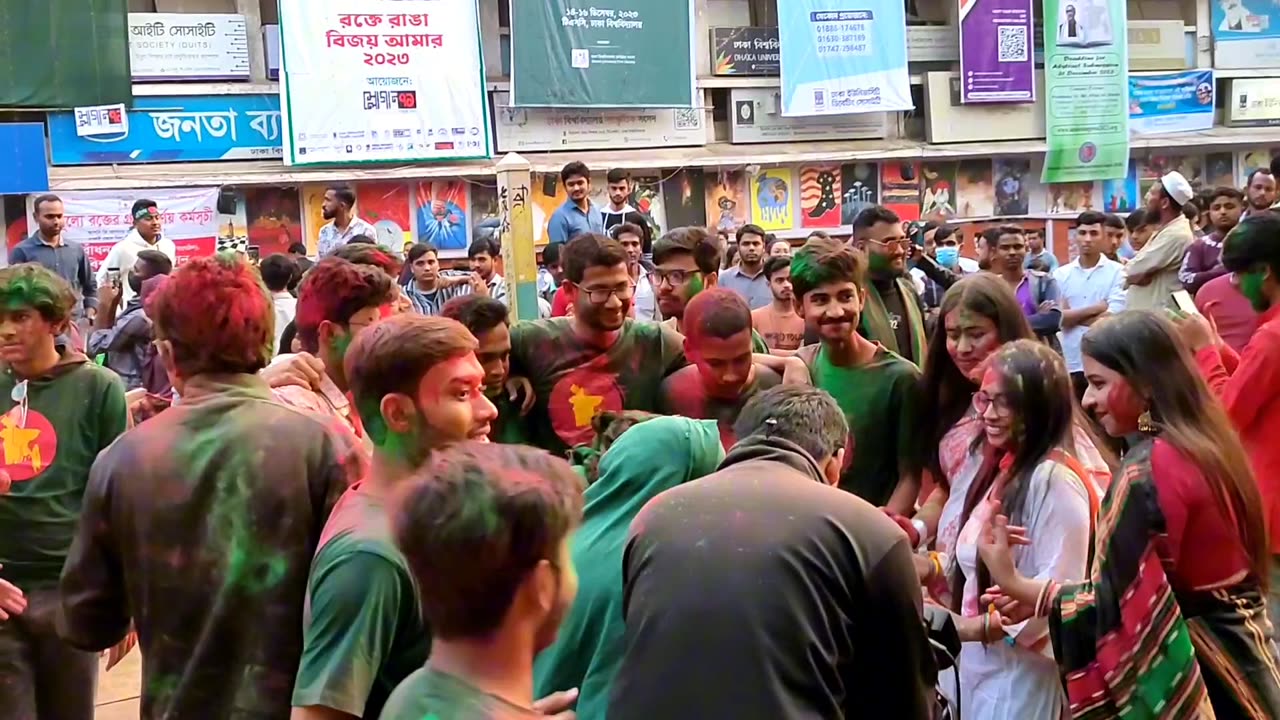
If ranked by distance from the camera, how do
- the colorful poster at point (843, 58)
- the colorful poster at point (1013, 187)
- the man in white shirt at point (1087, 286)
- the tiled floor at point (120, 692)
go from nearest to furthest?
1. the tiled floor at point (120, 692)
2. the man in white shirt at point (1087, 286)
3. the colorful poster at point (843, 58)
4. the colorful poster at point (1013, 187)

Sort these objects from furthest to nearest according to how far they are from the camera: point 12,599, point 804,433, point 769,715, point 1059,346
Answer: point 1059,346, point 12,599, point 804,433, point 769,715

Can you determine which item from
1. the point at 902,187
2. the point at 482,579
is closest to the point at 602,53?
the point at 902,187

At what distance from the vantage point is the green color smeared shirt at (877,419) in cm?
448

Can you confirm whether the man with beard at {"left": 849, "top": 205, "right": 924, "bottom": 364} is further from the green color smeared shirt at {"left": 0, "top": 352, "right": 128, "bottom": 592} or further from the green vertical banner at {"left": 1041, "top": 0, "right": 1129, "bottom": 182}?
the green vertical banner at {"left": 1041, "top": 0, "right": 1129, "bottom": 182}

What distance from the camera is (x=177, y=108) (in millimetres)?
15469

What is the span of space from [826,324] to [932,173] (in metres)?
16.4

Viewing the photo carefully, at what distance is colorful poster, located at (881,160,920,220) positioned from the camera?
19800mm

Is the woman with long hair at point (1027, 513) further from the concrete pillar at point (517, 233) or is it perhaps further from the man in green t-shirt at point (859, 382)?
the concrete pillar at point (517, 233)

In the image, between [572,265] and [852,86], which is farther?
[852,86]

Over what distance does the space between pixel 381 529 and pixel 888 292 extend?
12.8 feet

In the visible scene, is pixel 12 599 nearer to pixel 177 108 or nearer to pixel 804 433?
pixel 804 433

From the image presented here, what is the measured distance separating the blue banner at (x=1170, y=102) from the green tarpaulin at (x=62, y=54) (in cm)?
1520

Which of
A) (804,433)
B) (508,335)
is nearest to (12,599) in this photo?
(508,335)

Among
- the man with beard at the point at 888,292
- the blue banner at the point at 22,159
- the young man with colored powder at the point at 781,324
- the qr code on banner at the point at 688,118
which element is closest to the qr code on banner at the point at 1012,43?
Result: the qr code on banner at the point at 688,118
